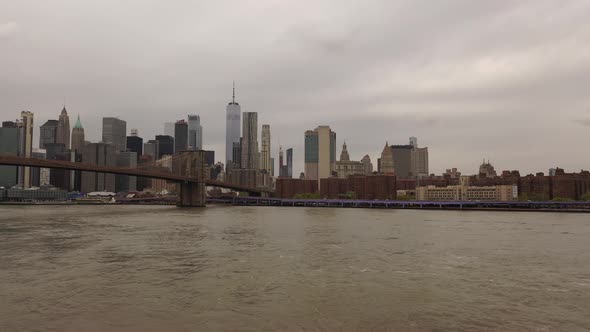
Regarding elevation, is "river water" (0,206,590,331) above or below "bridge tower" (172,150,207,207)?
below

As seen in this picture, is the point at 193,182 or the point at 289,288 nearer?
the point at 289,288

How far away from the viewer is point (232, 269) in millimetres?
23266

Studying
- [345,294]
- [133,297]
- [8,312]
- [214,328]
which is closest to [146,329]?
[214,328]

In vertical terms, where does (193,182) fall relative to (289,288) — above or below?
above

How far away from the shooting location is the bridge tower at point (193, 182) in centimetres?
14800

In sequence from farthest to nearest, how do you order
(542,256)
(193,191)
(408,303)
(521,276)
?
(193,191)
(542,256)
(521,276)
(408,303)

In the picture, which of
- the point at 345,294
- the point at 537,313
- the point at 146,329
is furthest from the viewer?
the point at 345,294

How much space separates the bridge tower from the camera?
486 feet

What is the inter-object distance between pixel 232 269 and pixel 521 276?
15900 millimetres

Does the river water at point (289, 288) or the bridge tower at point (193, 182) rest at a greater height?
the bridge tower at point (193, 182)

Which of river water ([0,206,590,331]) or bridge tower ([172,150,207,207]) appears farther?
bridge tower ([172,150,207,207])

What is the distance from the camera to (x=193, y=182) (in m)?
146

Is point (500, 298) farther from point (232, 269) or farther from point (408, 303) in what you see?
point (232, 269)

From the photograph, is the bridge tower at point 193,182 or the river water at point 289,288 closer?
the river water at point 289,288
